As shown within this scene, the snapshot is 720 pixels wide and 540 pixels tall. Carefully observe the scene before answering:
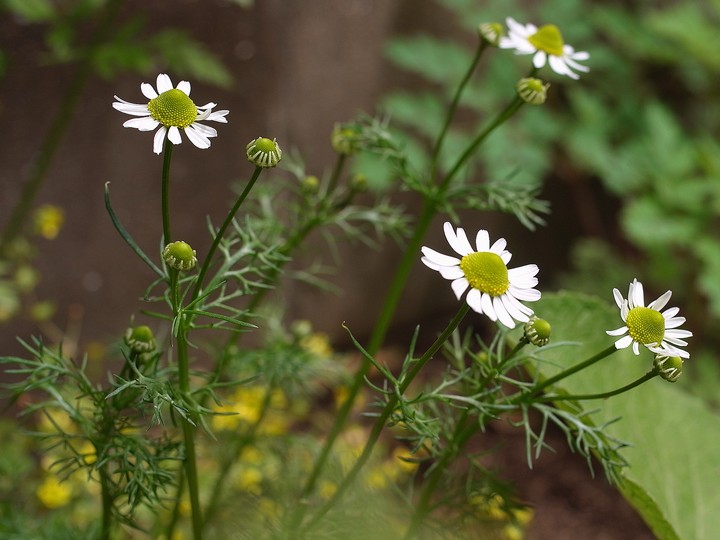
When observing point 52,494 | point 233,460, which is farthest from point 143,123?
point 52,494

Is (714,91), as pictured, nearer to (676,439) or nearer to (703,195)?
(703,195)

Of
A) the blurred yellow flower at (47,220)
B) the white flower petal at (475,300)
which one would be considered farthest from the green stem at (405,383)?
the blurred yellow flower at (47,220)

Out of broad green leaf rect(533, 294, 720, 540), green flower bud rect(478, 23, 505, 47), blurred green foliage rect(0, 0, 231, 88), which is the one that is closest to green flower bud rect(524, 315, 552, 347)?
broad green leaf rect(533, 294, 720, 540)

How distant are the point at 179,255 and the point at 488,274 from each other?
0.80ft

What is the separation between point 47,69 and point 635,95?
5.62 feet

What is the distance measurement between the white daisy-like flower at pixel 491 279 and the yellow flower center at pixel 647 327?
102 mm

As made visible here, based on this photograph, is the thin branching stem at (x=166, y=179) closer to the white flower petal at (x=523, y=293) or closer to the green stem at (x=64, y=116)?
the white flower petal at (x=523, y=293)

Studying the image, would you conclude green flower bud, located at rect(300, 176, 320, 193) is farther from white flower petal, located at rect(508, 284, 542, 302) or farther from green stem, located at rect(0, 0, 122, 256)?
green stem, located at rect(0, 0, 122, 256)

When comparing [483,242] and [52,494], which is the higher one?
[483,242]

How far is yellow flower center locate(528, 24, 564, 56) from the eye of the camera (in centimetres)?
86

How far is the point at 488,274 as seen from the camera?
1.92 ft

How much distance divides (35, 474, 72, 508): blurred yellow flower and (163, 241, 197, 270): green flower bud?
825 mm

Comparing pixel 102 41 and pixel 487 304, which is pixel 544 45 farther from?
pixel 102 41

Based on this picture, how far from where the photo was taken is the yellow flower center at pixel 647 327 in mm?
625
